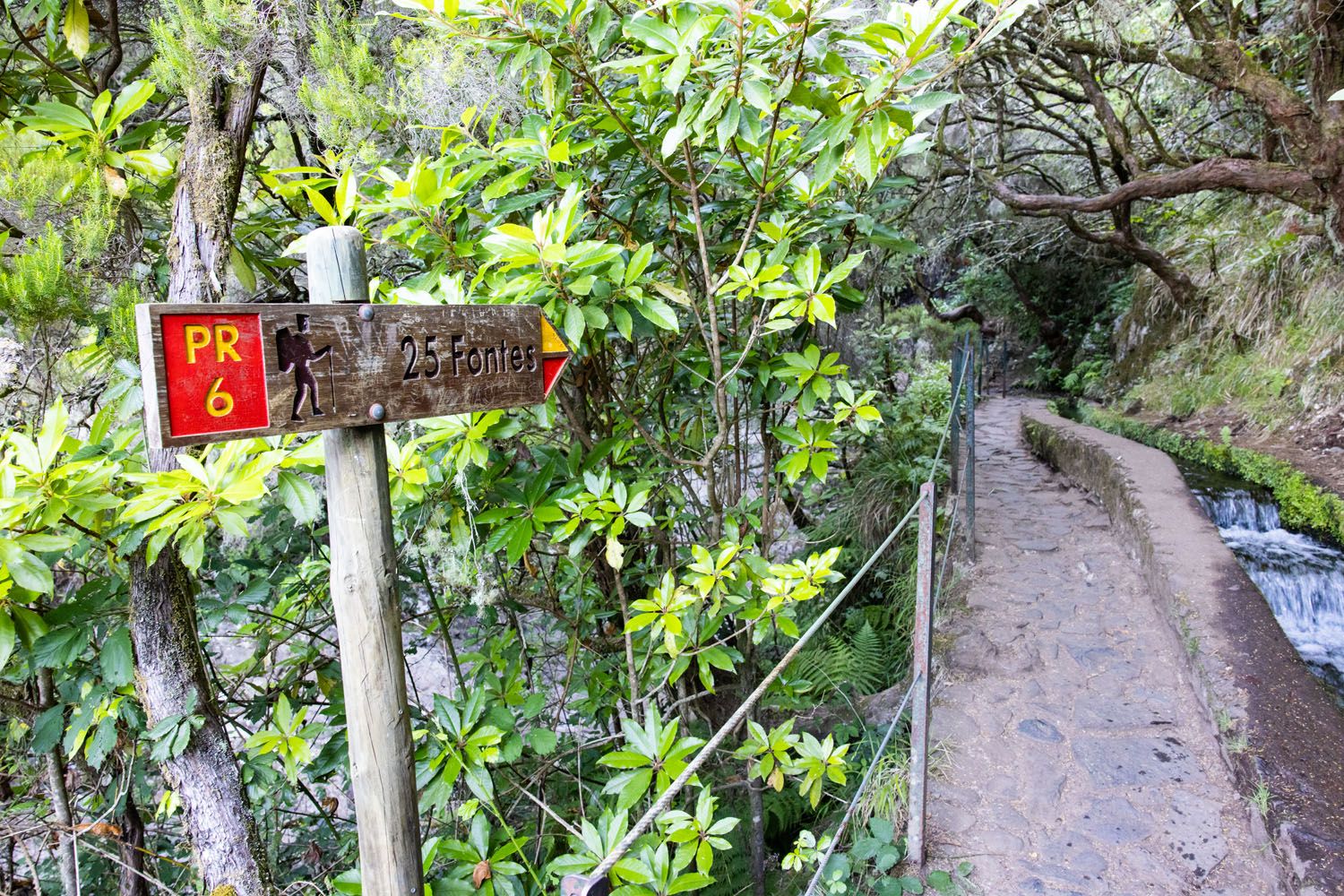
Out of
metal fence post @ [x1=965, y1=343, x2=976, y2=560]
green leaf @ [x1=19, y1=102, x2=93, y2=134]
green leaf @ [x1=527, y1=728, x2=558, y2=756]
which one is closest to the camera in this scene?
green leaf @ [x1=19, y1=102, x2=93, y2=134]

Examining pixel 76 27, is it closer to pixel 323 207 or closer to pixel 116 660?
pixel 323 207

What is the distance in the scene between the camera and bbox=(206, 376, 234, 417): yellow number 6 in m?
0.92

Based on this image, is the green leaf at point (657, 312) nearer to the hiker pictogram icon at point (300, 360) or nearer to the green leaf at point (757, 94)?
the green leaf at point (757, 94)

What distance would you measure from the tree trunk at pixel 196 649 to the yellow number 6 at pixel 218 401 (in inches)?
37.6

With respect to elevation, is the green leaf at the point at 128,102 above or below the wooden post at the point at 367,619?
above

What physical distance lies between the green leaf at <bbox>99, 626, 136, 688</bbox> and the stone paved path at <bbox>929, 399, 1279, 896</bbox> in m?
2.39

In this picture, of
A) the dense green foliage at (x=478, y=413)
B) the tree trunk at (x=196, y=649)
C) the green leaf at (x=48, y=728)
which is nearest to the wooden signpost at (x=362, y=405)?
the dense green foliage at (x=478, y=413)

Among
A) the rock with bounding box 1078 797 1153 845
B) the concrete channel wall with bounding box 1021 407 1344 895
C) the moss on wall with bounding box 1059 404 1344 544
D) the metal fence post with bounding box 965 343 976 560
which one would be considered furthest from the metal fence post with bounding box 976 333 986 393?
the rock with bounding box 1078 797 1153 845

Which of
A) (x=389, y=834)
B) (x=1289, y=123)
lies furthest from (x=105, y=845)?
(x=1289, y=123)

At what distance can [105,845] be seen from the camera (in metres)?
2.34

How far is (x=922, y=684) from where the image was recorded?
229cm

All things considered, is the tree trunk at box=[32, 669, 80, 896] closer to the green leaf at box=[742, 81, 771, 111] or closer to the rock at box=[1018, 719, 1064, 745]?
the green leaf at box=[742, 81, 771, 111]

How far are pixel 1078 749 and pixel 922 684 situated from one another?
3.86 feet

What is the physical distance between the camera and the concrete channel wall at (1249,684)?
7.12 feet
